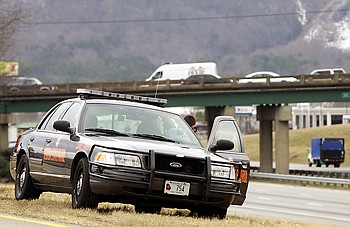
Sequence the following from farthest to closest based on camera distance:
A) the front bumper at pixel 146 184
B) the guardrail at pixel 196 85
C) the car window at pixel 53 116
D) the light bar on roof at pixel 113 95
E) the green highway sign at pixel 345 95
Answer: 1. the guardrail at pixel 196 85
2. the green highway sign at pixel 345 95
3. the car window at pixel 53 116
4. the light bar on roof at pixel 113 95
5. the front bumper at pixel 146 184

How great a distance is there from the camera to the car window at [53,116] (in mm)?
14440

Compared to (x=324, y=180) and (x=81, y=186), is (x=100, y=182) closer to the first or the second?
(x=81, y=186)

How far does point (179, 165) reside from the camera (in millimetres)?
11984

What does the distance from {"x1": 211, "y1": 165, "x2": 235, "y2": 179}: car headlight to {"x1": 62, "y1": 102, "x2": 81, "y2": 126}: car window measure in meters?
2.32

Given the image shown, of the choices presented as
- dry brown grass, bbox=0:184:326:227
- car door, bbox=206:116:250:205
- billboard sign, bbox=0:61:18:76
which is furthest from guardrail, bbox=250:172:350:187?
dry brown grass, bbox=0:184:326:227

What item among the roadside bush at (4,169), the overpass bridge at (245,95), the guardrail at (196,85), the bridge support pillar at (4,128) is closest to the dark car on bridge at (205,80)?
the guardrail at (196,85)

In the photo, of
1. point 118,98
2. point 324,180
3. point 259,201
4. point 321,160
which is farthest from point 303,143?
point 118,98

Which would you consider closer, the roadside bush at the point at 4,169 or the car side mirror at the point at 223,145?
the car side mirror at the point at 223,145

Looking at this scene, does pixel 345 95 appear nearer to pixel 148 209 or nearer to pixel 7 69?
pixel 7 69

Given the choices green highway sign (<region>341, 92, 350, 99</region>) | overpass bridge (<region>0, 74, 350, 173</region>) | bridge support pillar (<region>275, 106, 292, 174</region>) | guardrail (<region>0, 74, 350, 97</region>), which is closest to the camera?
green highway sign (<region>341, 92, 350, 99</region>)

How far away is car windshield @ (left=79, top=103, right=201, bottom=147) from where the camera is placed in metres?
13.0

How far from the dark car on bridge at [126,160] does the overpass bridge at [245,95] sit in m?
50.7

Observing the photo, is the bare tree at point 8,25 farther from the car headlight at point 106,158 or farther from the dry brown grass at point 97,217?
the car headlight at point 106,158

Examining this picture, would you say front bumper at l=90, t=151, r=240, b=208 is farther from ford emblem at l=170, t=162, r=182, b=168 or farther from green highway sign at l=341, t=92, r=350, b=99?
green highway sign at l=341, t=92, r=350, b=99
